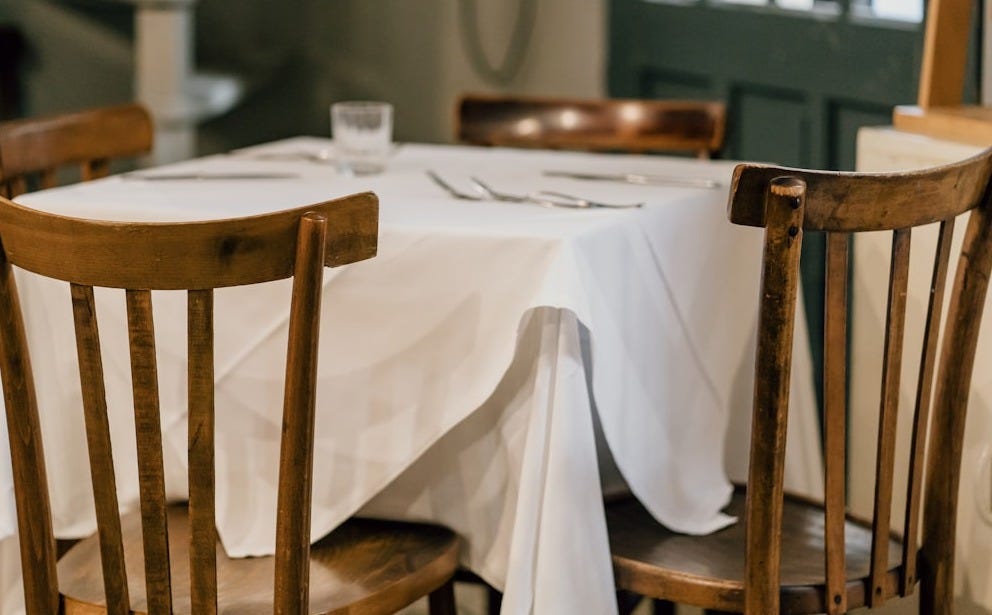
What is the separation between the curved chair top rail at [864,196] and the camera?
1.10 m

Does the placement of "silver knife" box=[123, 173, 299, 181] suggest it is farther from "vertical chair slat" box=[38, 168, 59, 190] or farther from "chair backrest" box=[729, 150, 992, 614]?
"chair backrest" box=[729, 150, 992, 614]

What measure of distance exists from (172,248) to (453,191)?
0.58 metres

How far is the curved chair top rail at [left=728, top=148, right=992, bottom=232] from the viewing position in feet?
3.61

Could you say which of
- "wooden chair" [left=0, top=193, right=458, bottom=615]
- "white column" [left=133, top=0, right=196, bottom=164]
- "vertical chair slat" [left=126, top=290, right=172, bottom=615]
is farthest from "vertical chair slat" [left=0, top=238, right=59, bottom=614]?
"white column" [left=133, top=0, right=196, bottom=164]

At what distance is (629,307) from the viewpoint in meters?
1.39

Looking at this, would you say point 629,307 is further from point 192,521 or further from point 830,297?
point 192,521

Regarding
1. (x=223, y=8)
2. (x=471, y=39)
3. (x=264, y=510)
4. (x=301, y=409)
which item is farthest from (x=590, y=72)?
(x=301, y=409)

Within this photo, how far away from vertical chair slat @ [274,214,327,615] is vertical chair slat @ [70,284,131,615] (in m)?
0.14

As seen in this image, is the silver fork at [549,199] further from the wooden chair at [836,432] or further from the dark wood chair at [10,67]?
the dark wood chair at [10,67]

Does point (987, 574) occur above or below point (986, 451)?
below

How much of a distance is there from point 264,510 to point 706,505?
0.49m

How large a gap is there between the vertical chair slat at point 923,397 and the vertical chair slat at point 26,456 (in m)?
0.82

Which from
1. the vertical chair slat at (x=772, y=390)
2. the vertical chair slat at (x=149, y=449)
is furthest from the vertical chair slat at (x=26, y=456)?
the vertical chair slat at (x=772, y=390)

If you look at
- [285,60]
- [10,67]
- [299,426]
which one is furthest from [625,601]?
[10,67]
